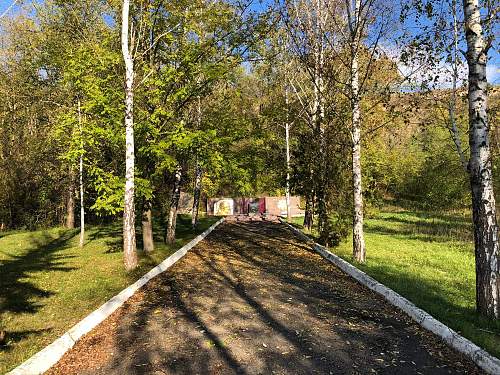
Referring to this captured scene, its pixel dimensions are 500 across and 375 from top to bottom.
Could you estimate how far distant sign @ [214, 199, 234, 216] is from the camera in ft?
130

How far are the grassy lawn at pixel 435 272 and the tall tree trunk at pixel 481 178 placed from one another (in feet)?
1.59

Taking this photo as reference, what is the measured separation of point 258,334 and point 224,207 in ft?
110

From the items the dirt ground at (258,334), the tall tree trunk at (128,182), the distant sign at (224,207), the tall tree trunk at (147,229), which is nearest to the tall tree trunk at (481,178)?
the dirt ground at (258,334)

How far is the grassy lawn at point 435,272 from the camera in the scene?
21.3ft

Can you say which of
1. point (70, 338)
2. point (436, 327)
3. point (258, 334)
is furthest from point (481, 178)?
point (70, 338)

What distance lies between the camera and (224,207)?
3972cm

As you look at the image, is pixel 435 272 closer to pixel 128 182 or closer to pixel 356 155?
pixel 356 155

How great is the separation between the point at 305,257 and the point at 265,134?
4.84 meters

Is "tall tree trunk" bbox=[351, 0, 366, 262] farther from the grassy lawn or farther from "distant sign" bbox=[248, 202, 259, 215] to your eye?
"distant sign" bbox=[248, 202, 259, 215]

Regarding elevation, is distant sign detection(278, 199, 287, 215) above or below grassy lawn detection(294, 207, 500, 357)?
above

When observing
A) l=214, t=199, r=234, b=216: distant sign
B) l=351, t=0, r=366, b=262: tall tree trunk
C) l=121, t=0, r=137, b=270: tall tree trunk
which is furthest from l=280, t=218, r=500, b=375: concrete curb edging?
l=214, t=199, r=234, b=216: distant sign

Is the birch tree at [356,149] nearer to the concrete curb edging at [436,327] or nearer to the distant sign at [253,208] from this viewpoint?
the concrete curb edging at [436,327]

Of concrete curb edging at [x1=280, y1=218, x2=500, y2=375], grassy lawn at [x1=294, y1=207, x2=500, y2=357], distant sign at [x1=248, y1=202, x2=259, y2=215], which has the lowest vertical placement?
grassy lawn at [x1=294, y1=207, x2=500, y2=357]

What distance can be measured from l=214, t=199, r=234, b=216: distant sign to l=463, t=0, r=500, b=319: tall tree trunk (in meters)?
33.3
